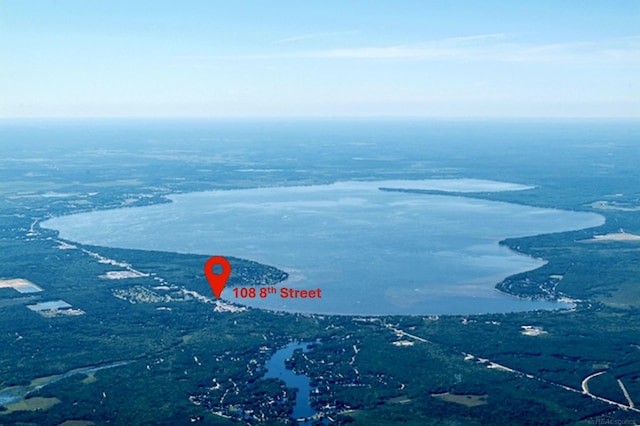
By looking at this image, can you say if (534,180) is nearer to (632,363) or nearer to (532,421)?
(632,363)

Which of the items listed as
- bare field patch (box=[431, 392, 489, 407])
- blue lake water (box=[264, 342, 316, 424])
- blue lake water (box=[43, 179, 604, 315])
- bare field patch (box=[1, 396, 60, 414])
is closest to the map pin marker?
blue lake water (box=[43, 179, 604, 315])

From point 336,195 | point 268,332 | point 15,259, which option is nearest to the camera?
point 268,332

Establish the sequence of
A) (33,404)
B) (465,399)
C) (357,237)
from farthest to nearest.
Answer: (357,237) → (465,399) → (33,404)

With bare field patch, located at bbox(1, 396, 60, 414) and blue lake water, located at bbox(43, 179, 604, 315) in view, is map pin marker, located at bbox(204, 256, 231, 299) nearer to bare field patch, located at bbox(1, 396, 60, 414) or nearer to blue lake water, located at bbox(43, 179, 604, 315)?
blue lake water, located at bbox(43, 179, 604, 315)

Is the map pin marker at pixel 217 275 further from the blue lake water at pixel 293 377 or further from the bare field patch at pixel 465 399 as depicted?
the bare field patch at pixel 465 399

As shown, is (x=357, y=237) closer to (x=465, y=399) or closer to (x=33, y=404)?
(x=465, y=399)

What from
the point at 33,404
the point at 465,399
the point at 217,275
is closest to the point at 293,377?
the point at 465,399

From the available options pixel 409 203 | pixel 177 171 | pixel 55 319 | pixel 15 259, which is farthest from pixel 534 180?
pixel 55 319
